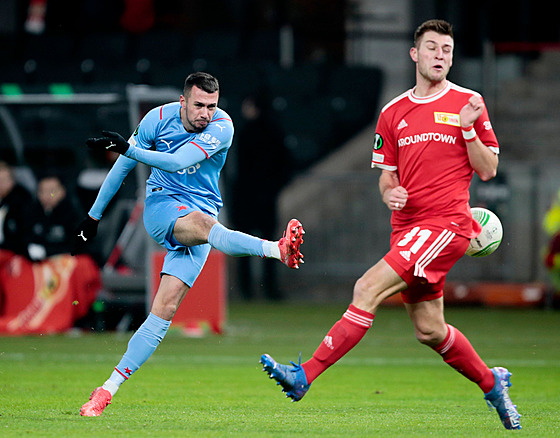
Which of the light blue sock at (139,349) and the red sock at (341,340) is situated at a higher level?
the red sock at (341,340)

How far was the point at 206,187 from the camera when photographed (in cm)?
704

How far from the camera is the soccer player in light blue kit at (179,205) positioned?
258 inches

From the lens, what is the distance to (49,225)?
44.0 feet

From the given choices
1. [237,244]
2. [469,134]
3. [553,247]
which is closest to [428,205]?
[469,134]

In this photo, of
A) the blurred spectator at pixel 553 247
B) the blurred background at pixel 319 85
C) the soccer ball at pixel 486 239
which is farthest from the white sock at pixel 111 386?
the blurred spectator at pixel 553 247

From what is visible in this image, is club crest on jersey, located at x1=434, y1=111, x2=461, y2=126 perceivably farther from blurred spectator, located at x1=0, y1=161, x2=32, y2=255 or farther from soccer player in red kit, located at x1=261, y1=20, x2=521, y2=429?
blurred spectator, located at x1=0, y1=161, x2=32, y2=255

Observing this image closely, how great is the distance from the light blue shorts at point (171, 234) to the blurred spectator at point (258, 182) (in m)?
10.3

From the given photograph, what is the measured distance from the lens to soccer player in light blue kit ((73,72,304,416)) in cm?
655

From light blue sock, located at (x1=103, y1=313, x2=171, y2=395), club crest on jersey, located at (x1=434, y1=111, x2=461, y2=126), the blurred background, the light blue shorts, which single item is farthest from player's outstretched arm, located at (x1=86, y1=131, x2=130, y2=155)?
the blurred background

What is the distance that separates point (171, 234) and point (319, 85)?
13.1 meters

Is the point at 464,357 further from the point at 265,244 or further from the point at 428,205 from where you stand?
the point at 265,244

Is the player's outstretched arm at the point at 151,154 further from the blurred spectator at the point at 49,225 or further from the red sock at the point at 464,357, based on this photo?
the blurred spectator at the point at 49,225

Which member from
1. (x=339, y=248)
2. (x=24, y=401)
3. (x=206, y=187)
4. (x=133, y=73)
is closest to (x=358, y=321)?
(x=206, y=187)

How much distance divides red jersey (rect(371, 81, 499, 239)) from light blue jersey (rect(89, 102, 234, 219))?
116 centimetres
